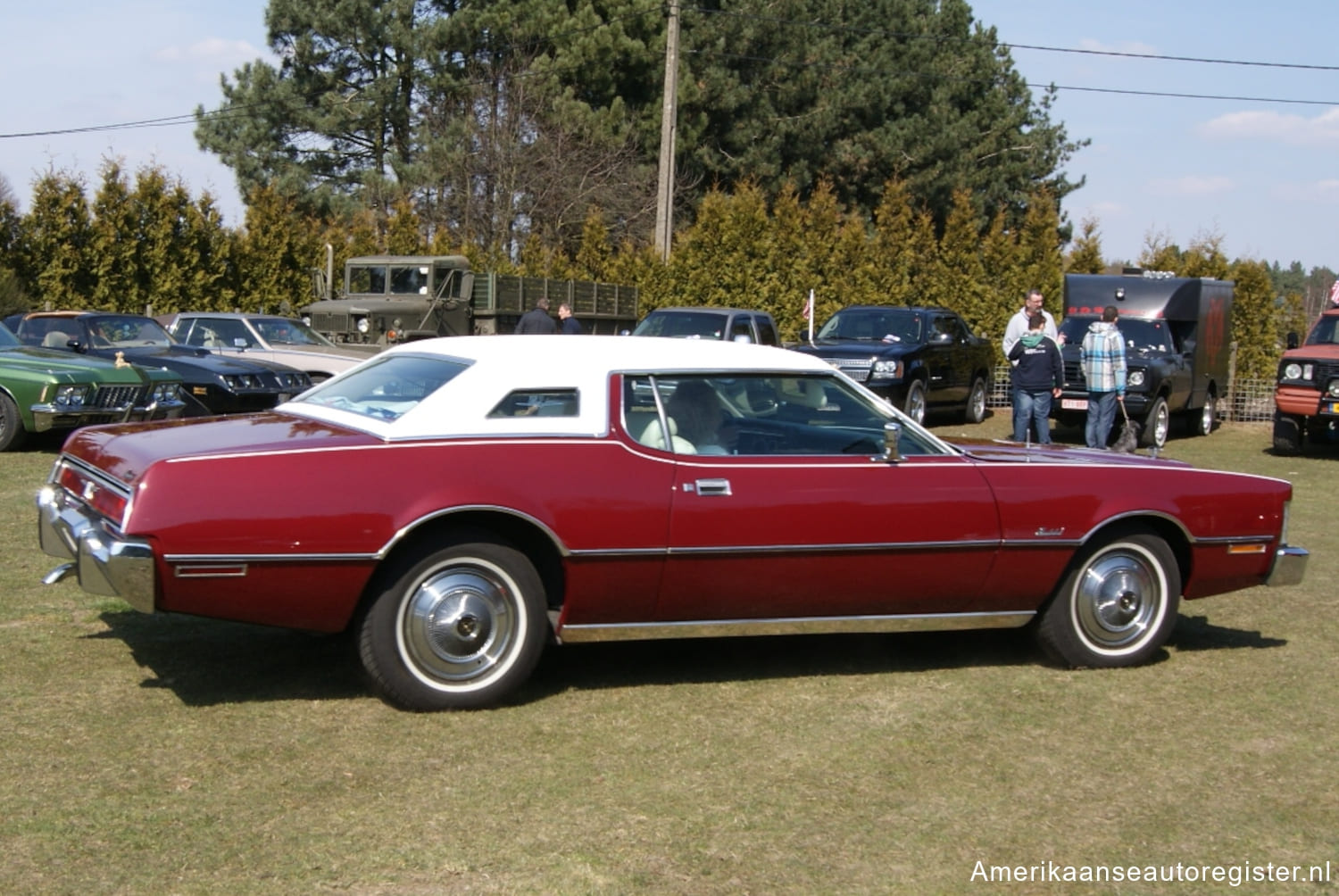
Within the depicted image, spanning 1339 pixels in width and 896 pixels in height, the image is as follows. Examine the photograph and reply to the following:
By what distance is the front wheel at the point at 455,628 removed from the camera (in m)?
5.26

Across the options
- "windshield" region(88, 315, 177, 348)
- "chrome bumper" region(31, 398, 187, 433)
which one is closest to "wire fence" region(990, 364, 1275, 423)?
"windshield" region(88, 315, 177, 348)

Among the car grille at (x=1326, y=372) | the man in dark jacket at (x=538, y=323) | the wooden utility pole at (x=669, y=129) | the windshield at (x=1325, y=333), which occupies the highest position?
the wooden utility pole at (x=669, y=129)

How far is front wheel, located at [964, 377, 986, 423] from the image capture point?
2166cm

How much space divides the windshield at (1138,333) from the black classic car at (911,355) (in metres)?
1.65

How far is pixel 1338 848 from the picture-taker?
4.38 m

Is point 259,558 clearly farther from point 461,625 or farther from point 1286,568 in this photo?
point 1286,568

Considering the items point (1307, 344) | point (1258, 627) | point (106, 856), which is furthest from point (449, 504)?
point (1307, 344)

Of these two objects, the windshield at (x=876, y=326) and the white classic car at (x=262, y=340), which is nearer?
the white classic car at (x=262, y=340)

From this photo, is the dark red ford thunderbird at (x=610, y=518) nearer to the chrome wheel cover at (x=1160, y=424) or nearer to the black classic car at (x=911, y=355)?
the black classic car at (x=911, y=355)

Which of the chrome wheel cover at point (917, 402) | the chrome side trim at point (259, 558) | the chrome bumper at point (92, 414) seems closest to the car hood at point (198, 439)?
the chrome side trim at point (259, 558)

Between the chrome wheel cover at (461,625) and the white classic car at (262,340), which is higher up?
the white classic car at (262,340)

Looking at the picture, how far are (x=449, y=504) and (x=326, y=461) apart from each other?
47 cm

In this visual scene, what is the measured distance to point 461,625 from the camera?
17.6 feet

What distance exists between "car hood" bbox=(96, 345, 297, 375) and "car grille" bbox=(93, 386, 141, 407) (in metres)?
1.67
